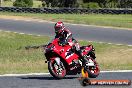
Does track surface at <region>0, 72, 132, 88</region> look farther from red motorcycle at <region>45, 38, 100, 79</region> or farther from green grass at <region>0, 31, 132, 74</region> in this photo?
green grass at <region>0, 31, 132, 74</region>

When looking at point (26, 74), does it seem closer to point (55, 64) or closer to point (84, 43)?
point (55, 64)

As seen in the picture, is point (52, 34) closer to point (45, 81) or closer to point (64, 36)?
point (64, 36)

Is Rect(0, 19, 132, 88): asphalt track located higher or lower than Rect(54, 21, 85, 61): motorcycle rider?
lower

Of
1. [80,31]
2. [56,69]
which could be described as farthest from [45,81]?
[80,31]

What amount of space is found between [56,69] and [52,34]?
1983 cm

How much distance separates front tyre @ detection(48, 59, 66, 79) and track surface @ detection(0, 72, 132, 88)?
15 centimetres


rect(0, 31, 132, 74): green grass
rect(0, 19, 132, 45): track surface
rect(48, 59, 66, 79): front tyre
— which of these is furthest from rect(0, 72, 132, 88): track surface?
rect(0, 19, 132, 45): track surface

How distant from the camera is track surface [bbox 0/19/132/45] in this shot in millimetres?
30172

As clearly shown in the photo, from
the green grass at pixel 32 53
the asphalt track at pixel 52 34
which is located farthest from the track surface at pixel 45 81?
the green grass at pixel 32 53

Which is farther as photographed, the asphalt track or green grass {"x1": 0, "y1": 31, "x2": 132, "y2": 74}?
green grass {"x1": 0, "y1": 31, "x2": 132, "y2": 74}

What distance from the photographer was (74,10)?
51.3 m

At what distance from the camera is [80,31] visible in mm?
34000

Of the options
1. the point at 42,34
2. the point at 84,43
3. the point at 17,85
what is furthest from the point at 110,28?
the point at 17,85

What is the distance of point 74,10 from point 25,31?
18.0m
